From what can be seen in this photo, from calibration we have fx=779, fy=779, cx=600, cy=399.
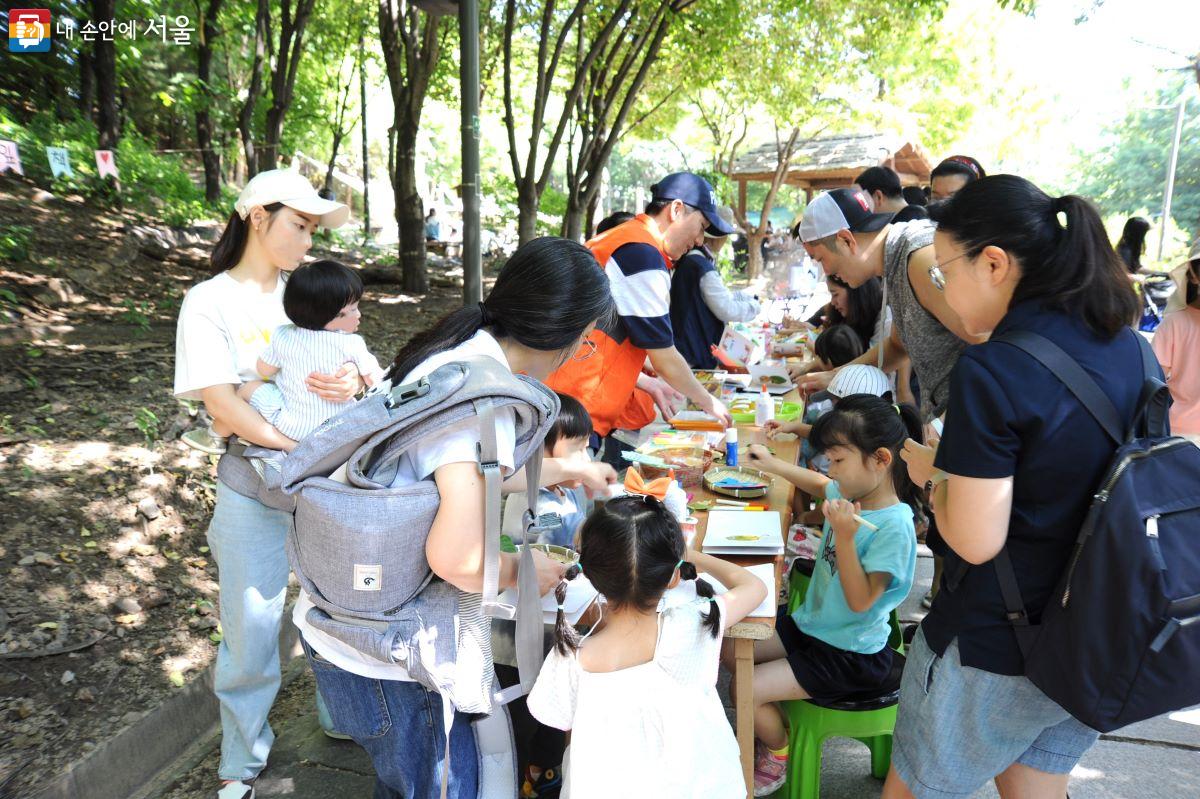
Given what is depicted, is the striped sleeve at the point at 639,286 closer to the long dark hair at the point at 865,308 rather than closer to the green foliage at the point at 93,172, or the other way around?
the long dark hair at the point at 865,308

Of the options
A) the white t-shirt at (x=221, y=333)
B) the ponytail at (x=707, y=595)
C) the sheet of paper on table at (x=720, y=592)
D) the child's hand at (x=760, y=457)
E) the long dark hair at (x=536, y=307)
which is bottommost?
the sheet of paper on table at (x=720, y=592)

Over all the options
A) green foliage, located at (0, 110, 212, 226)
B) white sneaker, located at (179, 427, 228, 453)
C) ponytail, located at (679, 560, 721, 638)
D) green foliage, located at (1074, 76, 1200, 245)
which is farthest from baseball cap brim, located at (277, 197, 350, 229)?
green foliage, located at (1074, 76, 1200, 245)

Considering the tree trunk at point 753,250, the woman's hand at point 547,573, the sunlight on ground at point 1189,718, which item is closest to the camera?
the woman's hand at point 547,573

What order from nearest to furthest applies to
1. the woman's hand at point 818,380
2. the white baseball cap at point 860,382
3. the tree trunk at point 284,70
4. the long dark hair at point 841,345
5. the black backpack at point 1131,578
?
the black backpack at point 1131,578 → the white baseball cap at point 860,382 → the woman's hand at point 818,380 → the long dark hair at point 841,345 → the tree trunk at point 284,70

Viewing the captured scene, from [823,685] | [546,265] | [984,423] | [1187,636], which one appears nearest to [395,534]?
[546,265]

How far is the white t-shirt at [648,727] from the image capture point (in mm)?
1702

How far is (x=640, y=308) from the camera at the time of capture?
124 inches

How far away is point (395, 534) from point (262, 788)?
1.79 meters

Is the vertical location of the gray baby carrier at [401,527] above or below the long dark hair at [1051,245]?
below

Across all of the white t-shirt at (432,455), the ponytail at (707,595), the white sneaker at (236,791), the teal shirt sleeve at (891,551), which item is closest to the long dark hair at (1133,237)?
the teal shirt sleeve at (891,551)

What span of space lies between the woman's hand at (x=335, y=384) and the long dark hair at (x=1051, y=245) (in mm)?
1652

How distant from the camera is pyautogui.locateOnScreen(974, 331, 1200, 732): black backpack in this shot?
4.46 feet

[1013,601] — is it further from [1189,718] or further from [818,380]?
[818,380]

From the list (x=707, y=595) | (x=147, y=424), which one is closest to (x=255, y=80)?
(x=147, y=424)
